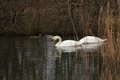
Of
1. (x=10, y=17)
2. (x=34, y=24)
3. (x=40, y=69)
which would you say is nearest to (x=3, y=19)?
(x=10, y=17)

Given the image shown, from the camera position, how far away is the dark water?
949 cm

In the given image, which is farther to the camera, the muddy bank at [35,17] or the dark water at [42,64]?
the muddy bank at [35,17]

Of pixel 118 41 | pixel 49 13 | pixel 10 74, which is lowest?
pixel 10 74

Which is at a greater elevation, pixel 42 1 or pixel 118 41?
pixel 42 1

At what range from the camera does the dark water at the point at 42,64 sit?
9.49 m

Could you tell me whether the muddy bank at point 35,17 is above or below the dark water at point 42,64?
above

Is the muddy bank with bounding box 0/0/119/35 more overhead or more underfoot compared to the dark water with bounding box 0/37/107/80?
more overhead

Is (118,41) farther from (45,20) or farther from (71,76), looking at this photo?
(45,20)

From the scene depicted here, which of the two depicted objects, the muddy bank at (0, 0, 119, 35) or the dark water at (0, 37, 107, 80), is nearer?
the dark water at (0, 37, 107, 80)

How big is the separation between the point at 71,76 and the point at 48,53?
177 inches

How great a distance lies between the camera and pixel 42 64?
1156 cm

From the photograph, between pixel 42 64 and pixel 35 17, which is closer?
pixel 42 64

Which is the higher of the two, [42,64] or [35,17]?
[35,17]

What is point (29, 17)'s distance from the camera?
2205 centimetres
